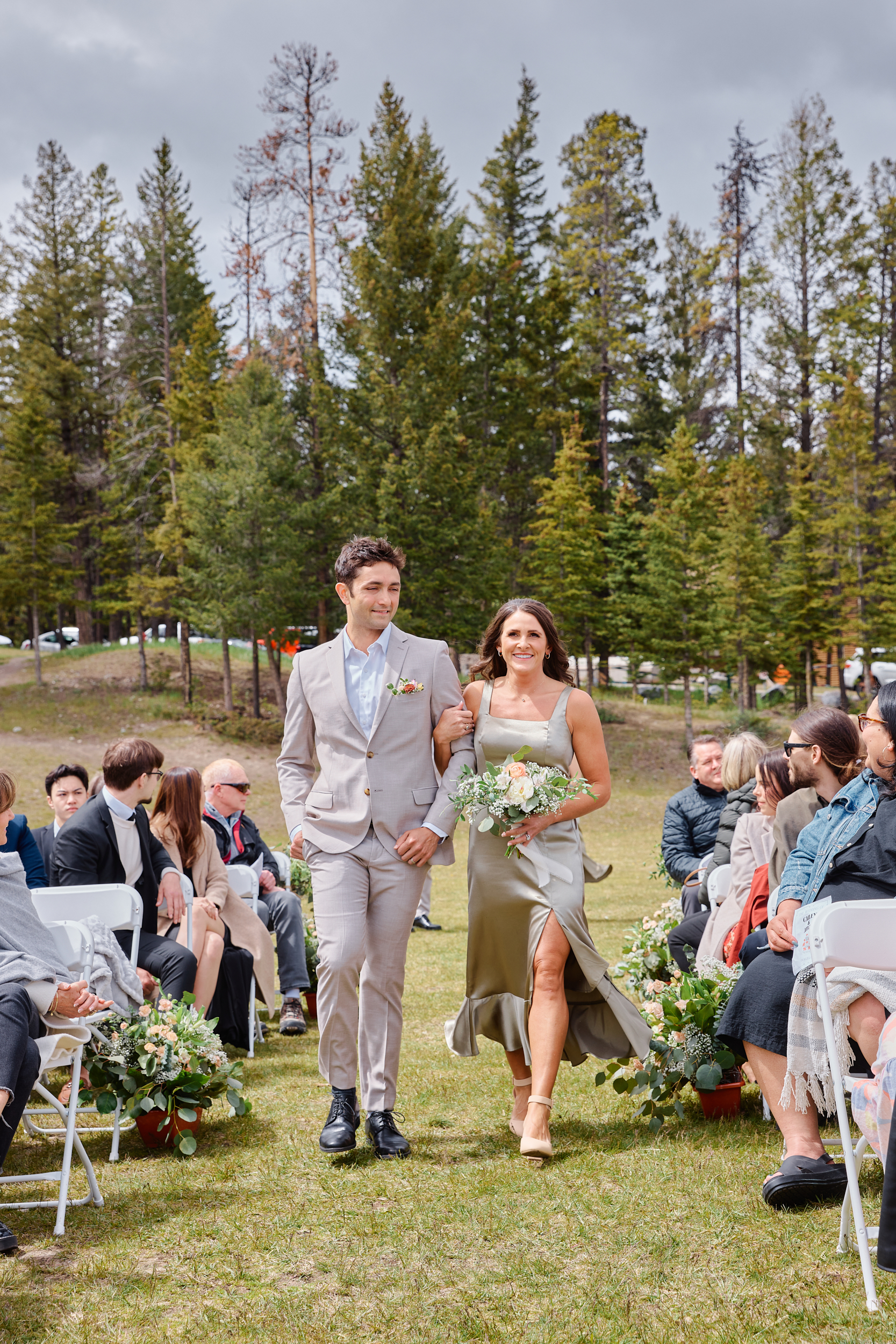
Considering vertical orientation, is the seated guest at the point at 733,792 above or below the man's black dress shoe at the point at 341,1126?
above

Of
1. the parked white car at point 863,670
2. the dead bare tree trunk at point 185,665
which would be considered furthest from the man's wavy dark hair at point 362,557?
the parked white car at point 863,670

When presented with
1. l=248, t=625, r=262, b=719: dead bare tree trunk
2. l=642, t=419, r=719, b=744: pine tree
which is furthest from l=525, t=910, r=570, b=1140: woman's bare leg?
l=642, t=419, r=719, b=744: pine tree

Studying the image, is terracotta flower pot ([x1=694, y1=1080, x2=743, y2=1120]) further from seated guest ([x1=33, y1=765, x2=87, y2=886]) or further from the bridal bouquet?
seated guest ([x1=33, y1=765, x2=87, y2=886])

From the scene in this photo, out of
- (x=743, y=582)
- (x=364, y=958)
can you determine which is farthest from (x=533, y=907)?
(x=743, y=582)

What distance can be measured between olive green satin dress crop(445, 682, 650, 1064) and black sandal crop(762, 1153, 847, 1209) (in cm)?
100

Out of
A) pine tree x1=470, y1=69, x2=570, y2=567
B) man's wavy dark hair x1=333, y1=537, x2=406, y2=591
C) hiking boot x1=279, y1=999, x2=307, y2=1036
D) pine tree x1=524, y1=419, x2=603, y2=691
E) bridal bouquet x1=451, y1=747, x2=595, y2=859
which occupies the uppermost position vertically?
pine tree x1=470, y1=69, x2=570, y2=567

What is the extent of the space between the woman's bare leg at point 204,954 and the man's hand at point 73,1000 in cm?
197

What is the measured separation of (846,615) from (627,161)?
1727 centimetres

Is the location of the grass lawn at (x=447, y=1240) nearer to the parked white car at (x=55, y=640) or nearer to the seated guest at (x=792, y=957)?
the seated guest at (x=792, y=957)

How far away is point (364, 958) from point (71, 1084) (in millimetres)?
1105

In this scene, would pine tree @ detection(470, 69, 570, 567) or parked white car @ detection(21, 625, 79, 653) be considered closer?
pine tree @ detection(470, 69, 570, 567)

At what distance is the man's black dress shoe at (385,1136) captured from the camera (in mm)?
4125

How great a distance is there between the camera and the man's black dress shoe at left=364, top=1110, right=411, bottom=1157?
13.5 feet

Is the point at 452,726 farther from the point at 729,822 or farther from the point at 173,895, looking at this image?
the point at 729,822
